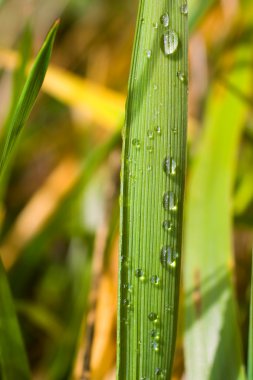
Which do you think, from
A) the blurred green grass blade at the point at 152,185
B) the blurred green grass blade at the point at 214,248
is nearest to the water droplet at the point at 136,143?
A: the blurred green grass blade at the point at 152,185

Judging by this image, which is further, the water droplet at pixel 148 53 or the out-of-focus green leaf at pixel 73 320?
the out-of-focus green leaf at pixel 73 320

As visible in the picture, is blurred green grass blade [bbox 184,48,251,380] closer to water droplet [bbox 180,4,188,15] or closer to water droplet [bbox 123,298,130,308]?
water droplet [bbox 123,298,130,308]

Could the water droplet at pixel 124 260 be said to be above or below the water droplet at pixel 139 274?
above

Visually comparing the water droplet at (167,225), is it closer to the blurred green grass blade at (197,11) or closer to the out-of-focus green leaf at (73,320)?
the out-of-focus green leaf at (73,320)

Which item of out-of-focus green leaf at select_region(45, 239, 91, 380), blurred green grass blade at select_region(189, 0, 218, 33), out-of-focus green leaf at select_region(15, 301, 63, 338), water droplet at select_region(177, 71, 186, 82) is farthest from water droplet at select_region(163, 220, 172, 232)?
blurred green grass blade at select_region(189, 0, 218, 33)

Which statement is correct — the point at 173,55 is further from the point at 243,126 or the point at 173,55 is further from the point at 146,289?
the point at 243,126

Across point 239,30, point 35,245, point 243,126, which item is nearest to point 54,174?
point 35,245

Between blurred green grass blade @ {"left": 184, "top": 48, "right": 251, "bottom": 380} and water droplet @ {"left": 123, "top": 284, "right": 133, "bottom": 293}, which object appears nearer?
water droplet @ {"left": 123, "top": 284, "right": 133, "bottom": 293}
